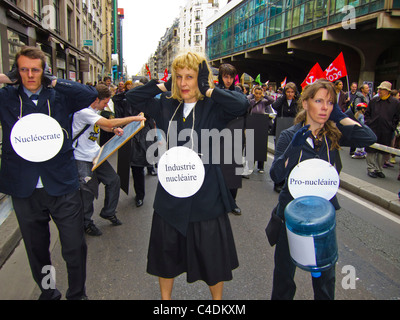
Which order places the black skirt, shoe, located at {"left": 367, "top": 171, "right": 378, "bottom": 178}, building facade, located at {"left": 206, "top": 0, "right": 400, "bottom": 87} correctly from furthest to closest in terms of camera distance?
1. building facade, located at {"left": 206, "top": 0, "right": 400, "bottom": 87}
2. shoe, located at {"left": 367, "top": 171, "right": 378, "bottom": 178}
3. the black skirt

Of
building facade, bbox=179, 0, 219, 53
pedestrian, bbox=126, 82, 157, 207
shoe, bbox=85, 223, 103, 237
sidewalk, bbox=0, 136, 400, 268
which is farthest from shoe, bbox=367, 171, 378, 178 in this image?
building facade, bbox=179, 0, 219, 53

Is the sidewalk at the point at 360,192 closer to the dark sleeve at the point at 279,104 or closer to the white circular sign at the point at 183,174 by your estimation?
the dark sleeve at the point at 279,104

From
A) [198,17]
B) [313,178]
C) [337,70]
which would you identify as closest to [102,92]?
[313,178]

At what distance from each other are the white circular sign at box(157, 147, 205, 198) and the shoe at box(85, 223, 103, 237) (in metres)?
2.36

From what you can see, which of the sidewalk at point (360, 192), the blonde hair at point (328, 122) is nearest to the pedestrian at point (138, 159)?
the sidewalk at point (360, 192)

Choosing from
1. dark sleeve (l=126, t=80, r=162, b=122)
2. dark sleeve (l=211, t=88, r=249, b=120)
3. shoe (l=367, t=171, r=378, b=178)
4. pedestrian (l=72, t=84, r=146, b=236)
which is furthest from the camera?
shoe (l=367, t=171, r=378, b=178)

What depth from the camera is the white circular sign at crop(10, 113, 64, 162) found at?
239 centimetres

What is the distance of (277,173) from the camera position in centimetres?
229

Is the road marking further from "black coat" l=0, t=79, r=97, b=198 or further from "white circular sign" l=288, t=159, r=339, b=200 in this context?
"black coat" l=0, t=79, r=97, b=198

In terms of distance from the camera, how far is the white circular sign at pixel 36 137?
2387 mm

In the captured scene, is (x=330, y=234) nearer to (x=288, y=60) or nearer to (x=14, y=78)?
(x=14, y=78)

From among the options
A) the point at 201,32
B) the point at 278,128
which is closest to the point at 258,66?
the point at 278,128

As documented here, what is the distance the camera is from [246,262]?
348cm

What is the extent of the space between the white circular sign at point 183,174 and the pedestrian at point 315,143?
550mm
